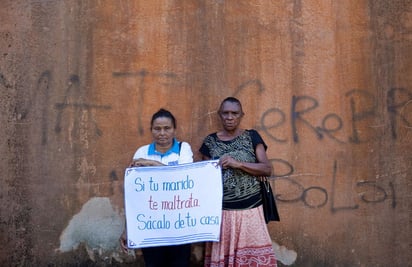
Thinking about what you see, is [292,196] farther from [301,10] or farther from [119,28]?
[119,28]

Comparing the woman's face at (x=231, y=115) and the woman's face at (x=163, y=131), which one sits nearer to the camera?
the woman's face at (x=163, y=131)

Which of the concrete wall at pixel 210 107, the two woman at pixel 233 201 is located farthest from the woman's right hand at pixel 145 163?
the concrete wall at pixel 210 107

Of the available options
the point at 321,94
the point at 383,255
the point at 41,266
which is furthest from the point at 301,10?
the point at 41,266

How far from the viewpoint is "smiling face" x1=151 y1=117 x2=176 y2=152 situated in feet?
13.4

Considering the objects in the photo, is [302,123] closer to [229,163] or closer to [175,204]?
[229,163]

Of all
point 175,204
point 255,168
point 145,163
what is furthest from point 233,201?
point 145,163

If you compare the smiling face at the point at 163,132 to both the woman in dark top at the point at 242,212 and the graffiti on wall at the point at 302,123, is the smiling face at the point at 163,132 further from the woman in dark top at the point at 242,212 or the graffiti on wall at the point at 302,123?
the graffiti on wall at the point at 302,123

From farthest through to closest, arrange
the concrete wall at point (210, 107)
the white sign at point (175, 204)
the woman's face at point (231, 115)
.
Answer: the concrete wall at point (210, 107), the woman's face at point (231, 115), the white sign at point (175, 204)

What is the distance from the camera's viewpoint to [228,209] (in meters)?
4.16

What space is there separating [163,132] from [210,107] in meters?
0.86

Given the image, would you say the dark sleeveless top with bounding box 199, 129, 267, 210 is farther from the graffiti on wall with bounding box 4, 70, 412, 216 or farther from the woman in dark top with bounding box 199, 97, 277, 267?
the graffiti on wall with bounding box 4, 70, 412, 216

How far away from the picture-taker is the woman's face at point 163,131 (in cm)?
409

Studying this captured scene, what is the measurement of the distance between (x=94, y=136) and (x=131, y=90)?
0.53 metres

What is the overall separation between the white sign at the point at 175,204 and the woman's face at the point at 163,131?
0.20 m
